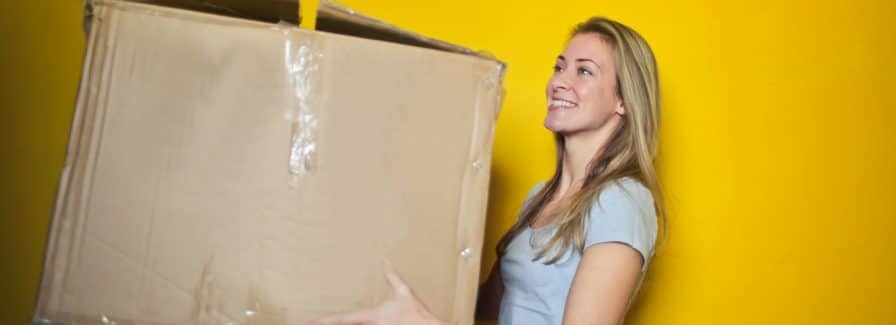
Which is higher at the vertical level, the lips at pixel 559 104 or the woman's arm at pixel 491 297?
the lips at pixel 559 104

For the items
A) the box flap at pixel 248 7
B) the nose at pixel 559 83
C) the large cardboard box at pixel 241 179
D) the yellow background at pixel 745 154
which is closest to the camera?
the large cardboard box at pixel 241 179

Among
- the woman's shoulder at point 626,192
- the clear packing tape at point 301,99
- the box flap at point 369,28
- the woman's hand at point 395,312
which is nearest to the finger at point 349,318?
the woman's hand at point 395,312

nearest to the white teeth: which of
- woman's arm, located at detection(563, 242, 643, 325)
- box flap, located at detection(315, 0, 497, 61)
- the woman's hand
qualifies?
woman's arm, located at detection(563, 242, 643, 325)

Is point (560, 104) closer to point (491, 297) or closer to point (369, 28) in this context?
point (491, 297)

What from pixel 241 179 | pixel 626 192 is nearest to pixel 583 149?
pixel 626 192

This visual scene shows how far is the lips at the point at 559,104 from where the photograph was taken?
4.04 ft

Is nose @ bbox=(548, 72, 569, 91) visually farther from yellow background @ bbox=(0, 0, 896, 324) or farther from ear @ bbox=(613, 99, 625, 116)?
yellow background @ bbox=(0, 0, 896, 324)

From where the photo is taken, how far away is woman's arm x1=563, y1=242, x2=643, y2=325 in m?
0.96

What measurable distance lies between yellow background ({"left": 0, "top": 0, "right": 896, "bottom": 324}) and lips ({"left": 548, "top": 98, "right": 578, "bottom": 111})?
34 cm

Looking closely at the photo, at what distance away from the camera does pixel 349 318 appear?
0.77 meters

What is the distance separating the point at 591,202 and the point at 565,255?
0.08 meters

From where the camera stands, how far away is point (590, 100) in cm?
121

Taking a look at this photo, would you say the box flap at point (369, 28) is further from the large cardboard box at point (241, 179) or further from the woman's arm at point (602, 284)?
the woman's arm at point (602, 284)

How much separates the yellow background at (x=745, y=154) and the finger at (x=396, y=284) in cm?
75
